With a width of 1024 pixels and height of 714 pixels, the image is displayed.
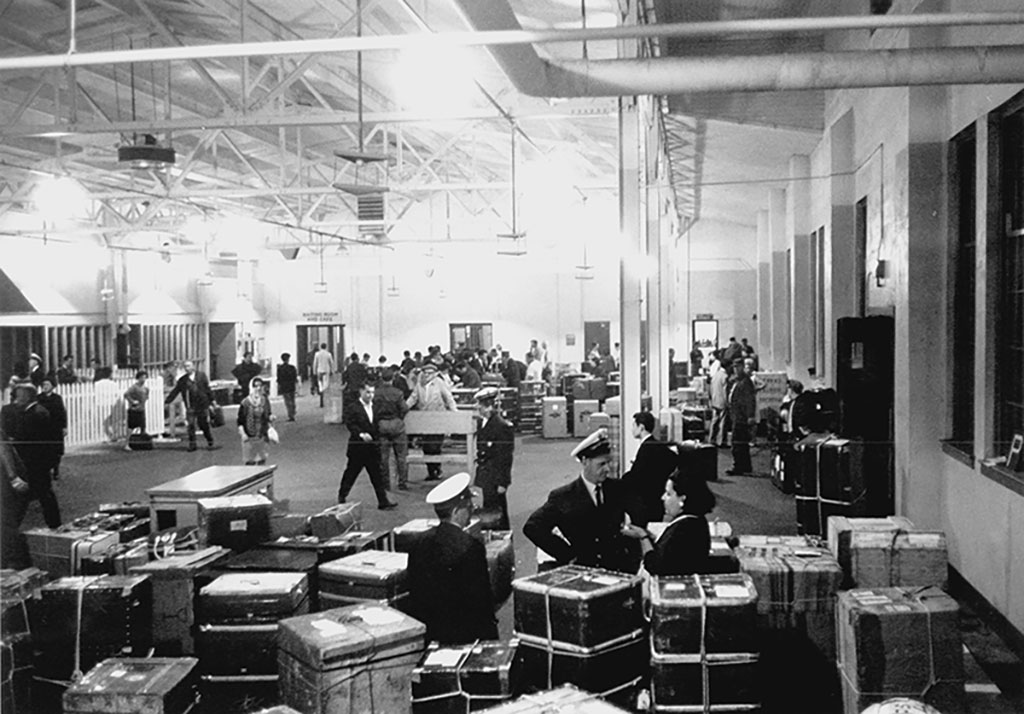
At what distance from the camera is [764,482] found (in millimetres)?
12125

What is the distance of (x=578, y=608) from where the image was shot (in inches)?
178

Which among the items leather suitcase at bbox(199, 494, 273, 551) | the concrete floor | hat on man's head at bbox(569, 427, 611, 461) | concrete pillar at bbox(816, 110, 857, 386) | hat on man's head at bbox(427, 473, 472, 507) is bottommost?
the concrete floor

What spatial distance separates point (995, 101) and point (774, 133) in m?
7.59

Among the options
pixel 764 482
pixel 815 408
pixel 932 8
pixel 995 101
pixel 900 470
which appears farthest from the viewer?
pixel 764 482

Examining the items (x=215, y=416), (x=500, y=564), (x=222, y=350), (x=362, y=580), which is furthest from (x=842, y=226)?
(x=222, y=350)

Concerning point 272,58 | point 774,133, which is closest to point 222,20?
point 272,58

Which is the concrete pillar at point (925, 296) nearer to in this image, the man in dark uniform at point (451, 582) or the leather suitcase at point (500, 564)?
the leather suitcase at point (500, 564)

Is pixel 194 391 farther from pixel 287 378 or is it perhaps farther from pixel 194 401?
pixel 287 378

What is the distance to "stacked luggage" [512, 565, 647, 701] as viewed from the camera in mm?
4539

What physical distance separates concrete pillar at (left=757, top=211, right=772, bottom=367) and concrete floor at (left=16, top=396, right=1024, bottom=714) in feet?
28.7

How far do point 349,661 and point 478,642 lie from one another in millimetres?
831

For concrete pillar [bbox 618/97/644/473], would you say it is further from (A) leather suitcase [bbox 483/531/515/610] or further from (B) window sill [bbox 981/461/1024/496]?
(B) window sill [bbox 981/461/1024/496]

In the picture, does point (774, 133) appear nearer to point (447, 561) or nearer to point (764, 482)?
point (764, 482)

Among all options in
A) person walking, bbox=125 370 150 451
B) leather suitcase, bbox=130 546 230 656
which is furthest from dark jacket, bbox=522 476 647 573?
person walking, bbox=125 370 150 451
